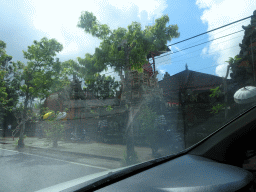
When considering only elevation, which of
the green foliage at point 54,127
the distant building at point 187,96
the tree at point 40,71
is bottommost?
the green foliage at point 54,127

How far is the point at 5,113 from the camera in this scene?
347 inches

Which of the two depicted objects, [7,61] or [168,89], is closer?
[7,61]

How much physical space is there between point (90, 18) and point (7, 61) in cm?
309

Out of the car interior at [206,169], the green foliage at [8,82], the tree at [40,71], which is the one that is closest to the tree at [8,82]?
the green foliage at [8,82]

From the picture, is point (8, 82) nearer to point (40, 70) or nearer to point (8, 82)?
point (8, 82)

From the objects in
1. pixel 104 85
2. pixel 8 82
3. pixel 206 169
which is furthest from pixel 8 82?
pixel 206 169

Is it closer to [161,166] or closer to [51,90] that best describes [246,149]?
[161,166]

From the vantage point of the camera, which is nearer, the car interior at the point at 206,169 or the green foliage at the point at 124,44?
the car interior at the point at 206,169

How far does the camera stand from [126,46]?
21.9ft

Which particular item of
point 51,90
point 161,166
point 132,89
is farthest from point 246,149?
point 51,90

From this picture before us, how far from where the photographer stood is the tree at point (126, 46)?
6.33 metres

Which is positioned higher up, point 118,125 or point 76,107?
point 76,107

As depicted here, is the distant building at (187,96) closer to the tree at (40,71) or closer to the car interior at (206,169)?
the car interior at (206,169)

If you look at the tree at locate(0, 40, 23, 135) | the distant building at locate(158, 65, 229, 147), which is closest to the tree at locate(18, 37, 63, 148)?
the tree at locate(0, 40, 23, 135)
